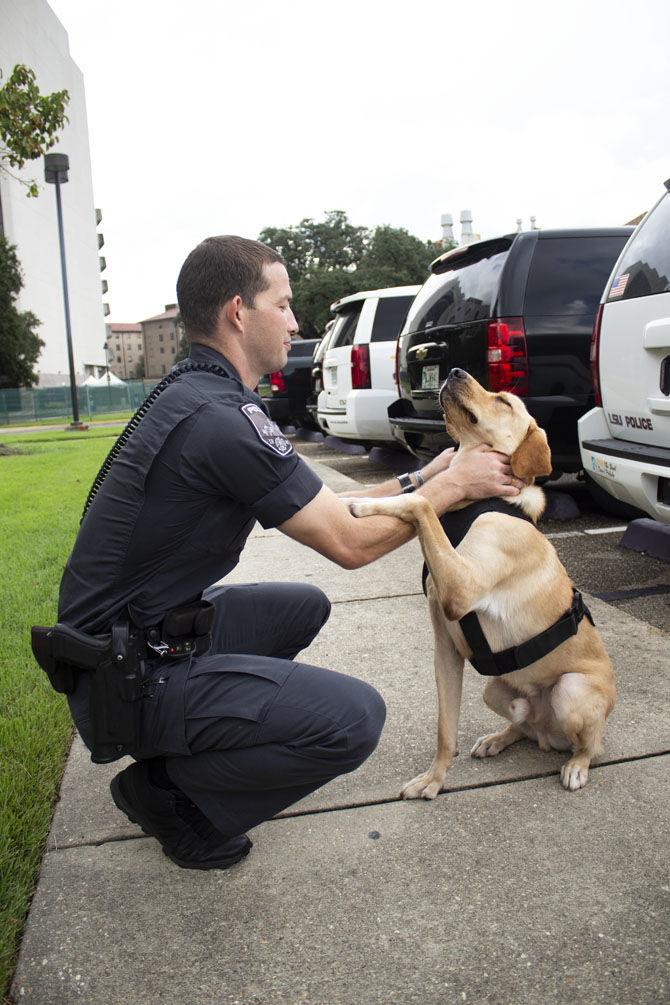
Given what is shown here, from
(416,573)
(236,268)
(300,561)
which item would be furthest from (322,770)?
(300,561)

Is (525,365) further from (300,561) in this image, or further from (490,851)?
(490,851)

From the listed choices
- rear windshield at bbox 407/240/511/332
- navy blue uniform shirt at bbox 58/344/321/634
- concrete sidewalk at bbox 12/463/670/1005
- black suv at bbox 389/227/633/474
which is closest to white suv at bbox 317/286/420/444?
rear windshield at bbox 407/240/511/332

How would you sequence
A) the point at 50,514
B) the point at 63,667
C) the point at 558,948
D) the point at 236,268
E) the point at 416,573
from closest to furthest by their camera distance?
1. the point at 558,948
2. the point at 63,667
3. the point at 236,268
4. the point at 416,573
5. the point at 50,514

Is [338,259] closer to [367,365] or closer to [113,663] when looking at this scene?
[367,365]

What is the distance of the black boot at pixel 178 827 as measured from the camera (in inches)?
86.4

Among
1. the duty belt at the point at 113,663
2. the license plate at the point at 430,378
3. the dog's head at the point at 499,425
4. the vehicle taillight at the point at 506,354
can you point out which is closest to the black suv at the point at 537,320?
the vehicle taillight at the point at 506,354

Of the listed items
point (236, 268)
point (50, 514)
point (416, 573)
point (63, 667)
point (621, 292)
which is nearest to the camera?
point (63, 667)

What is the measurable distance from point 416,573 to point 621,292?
2164mm

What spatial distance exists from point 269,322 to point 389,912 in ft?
5.54

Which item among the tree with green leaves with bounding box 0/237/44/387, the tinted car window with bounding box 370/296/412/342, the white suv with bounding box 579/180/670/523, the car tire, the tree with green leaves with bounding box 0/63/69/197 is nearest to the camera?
the white suv with bounding box 579/180/670/523

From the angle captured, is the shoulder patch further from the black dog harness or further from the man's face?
the black dog harness

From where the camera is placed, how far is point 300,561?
225 inches

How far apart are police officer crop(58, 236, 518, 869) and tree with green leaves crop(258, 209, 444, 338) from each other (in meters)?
48.0

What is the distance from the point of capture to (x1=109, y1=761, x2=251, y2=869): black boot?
219 cm
